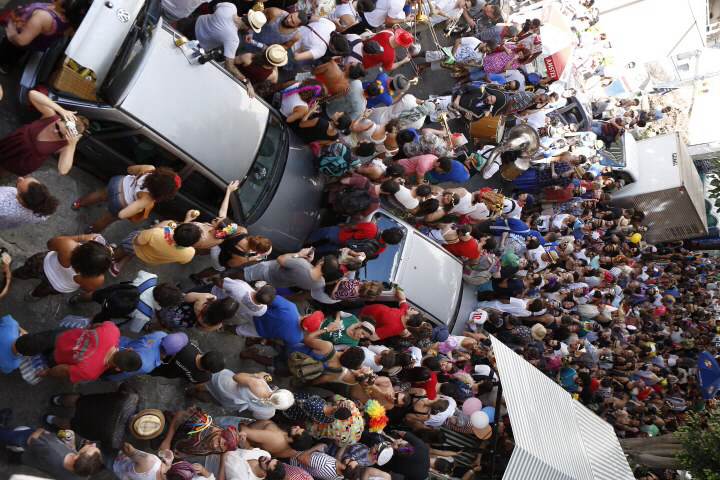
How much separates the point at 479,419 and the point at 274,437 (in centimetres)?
304

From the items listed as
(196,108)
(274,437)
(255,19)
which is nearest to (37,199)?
(196,108)

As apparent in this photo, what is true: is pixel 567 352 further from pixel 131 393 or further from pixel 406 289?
pixel 131 393

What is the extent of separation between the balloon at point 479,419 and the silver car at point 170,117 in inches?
136

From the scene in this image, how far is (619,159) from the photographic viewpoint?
613 inches

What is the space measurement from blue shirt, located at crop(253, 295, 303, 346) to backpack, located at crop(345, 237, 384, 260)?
1380 mm

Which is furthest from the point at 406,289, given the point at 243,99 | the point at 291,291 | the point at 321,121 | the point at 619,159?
the point at 619,159

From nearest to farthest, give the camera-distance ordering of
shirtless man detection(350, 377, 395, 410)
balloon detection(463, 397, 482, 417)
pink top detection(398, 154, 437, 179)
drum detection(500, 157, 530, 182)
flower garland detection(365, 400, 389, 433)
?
1. flower garland detection(365, 400, 389, 433)
2. shirtless man detection(350, 377, 395, 410)
3. balloon detection(463, 397, 482, 417)
4. pink top detection(398, 154, 437, 179)
5. drum detection(500, 157, 530, 182)

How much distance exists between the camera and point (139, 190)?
511 cm

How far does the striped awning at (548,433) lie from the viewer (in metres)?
6.16

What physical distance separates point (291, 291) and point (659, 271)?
1187cm

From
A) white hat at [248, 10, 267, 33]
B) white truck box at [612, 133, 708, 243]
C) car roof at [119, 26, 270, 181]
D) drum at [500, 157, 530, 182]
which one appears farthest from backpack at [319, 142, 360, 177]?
white truck box at [612, 133, 708, 243]

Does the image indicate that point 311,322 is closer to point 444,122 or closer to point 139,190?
point 139,190

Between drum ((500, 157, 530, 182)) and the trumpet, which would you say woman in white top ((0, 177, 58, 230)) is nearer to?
the trumpet

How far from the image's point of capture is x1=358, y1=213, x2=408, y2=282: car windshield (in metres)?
7.54
